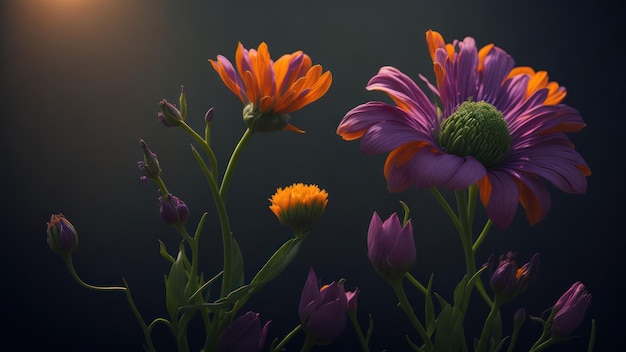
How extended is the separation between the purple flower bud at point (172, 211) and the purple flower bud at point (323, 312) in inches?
4.5

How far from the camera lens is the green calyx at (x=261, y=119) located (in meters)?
0.52

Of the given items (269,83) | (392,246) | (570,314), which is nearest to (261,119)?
(269,83)

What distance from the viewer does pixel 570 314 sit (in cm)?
54

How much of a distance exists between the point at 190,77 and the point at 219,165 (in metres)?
0.12

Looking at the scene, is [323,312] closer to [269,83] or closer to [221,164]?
[269,83]

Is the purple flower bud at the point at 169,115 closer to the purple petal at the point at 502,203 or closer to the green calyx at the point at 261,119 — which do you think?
the green calyx at the point at 261,119

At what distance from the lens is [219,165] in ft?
2.94

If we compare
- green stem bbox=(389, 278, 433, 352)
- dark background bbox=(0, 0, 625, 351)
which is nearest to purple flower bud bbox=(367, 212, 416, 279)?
green stem bbox=(389, 278, 433, 352)

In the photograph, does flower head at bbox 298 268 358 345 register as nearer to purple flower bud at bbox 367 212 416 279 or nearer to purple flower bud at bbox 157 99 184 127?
purple flower bud at bbox 367 212 416 279

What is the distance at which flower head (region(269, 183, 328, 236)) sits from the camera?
20.7 inches

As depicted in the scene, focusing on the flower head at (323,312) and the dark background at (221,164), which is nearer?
the flower head at (323,312)

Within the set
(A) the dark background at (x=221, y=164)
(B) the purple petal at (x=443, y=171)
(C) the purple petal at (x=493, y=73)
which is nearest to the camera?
(B) the purple petal at (x=443, y=171)

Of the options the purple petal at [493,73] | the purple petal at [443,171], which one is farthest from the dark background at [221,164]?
the purple petal at [443,171]

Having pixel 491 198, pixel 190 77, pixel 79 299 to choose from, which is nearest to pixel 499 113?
pixel 491 198
